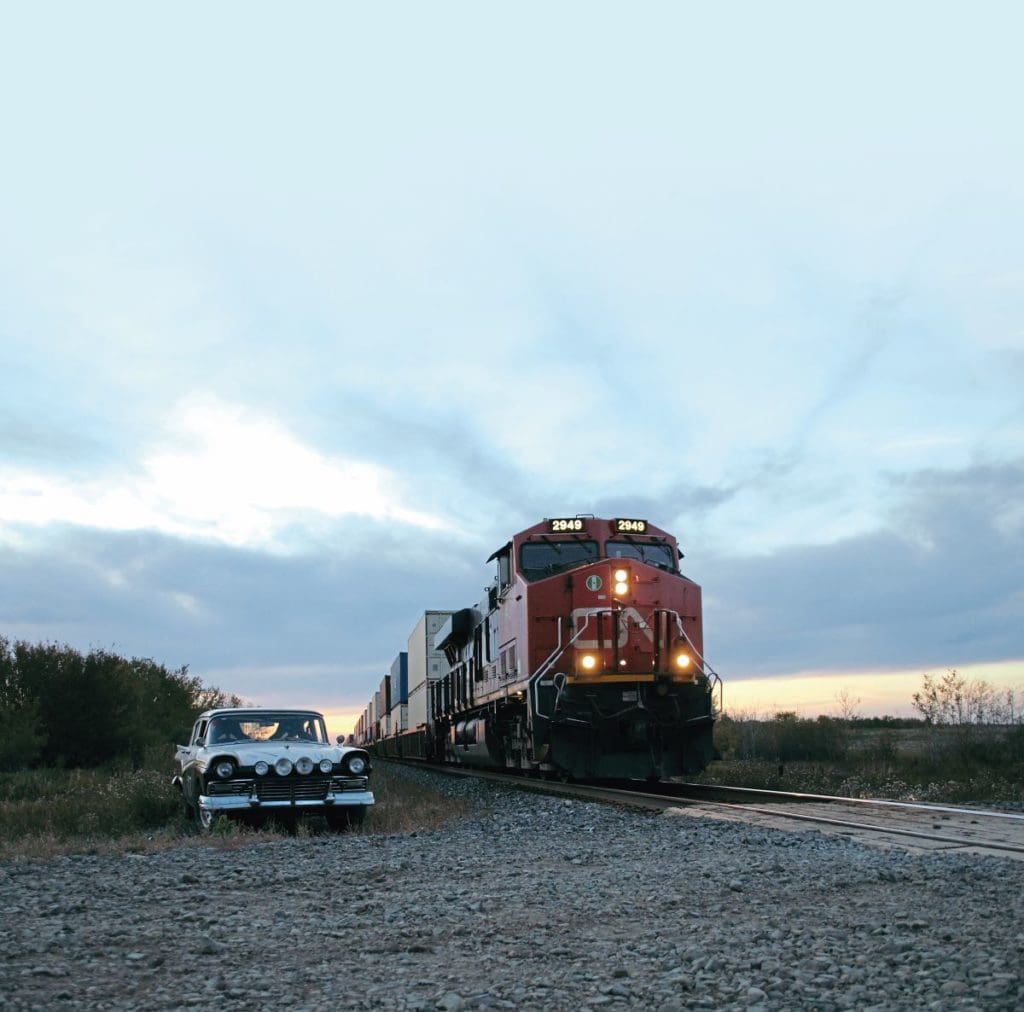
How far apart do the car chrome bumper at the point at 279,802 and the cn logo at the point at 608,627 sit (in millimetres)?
6289

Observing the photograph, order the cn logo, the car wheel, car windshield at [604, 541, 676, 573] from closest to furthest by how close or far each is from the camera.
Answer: the car wheel, the cn logo, car windshield at [604, 541, 676, 573]

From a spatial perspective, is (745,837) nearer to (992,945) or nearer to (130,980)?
(992,945)

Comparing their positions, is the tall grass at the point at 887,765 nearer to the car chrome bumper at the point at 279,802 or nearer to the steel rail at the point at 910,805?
the steel rail at the point at 910,805

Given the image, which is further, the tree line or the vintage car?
the tree line

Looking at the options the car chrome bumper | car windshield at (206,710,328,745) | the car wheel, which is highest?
car windshield at (206,710,328,745)

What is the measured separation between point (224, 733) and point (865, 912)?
8600mm

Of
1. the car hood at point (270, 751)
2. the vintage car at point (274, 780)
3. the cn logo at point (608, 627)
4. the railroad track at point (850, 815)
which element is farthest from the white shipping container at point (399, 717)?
the car hood at point (270, 751)

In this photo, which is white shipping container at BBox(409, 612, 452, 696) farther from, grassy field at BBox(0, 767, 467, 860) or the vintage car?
the vintage car

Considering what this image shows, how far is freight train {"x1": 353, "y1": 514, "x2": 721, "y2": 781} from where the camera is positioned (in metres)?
17.0

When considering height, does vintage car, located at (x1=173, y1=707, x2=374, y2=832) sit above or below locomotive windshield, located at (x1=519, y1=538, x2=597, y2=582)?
below

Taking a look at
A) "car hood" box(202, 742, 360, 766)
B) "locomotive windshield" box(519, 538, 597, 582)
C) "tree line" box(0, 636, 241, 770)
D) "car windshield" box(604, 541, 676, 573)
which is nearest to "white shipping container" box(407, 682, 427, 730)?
"tree line" box(0, 636, 241, 770)

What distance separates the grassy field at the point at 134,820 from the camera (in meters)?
10.7

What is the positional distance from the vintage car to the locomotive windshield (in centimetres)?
677

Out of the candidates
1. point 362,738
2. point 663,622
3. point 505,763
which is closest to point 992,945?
point 663,622
